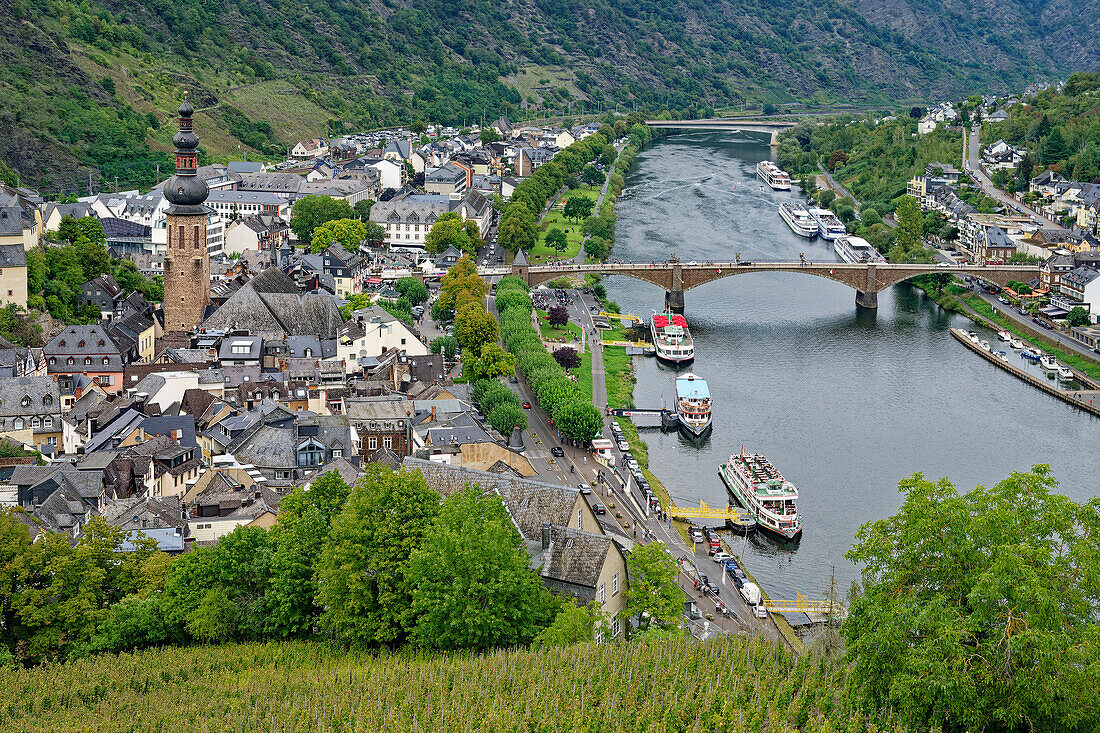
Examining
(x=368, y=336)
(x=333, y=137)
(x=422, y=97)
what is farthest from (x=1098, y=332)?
(x=422, y=97)

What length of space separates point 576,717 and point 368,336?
37.1m

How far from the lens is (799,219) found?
111 metres

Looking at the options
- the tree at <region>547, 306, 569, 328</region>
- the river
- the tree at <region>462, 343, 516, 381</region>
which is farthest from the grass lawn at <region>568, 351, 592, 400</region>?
the tree at <region>547, 306, 569, 328</region>

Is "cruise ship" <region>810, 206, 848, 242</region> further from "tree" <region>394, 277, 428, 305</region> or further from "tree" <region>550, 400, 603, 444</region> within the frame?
"tree" <region>550, 400, 603, 444</region>

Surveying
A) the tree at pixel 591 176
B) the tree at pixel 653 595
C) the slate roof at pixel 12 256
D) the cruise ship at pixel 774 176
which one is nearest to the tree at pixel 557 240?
the tree at pixel 591 176

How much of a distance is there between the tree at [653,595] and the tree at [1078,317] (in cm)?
5032

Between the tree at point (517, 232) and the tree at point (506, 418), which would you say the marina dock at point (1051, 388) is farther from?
the tree at point (517, 232)

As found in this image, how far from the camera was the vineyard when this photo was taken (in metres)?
26.5

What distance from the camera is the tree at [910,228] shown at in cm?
9650

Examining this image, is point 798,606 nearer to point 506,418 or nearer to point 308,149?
point 506,418

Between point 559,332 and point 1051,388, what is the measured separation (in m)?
25.9

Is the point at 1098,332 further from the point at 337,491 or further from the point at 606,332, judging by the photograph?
the point at 337,491

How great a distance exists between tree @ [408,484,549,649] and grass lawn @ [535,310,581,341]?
42.0 meters

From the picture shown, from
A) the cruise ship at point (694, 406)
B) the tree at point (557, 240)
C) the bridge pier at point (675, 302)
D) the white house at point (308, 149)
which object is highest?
the white house at point (308, 149)
